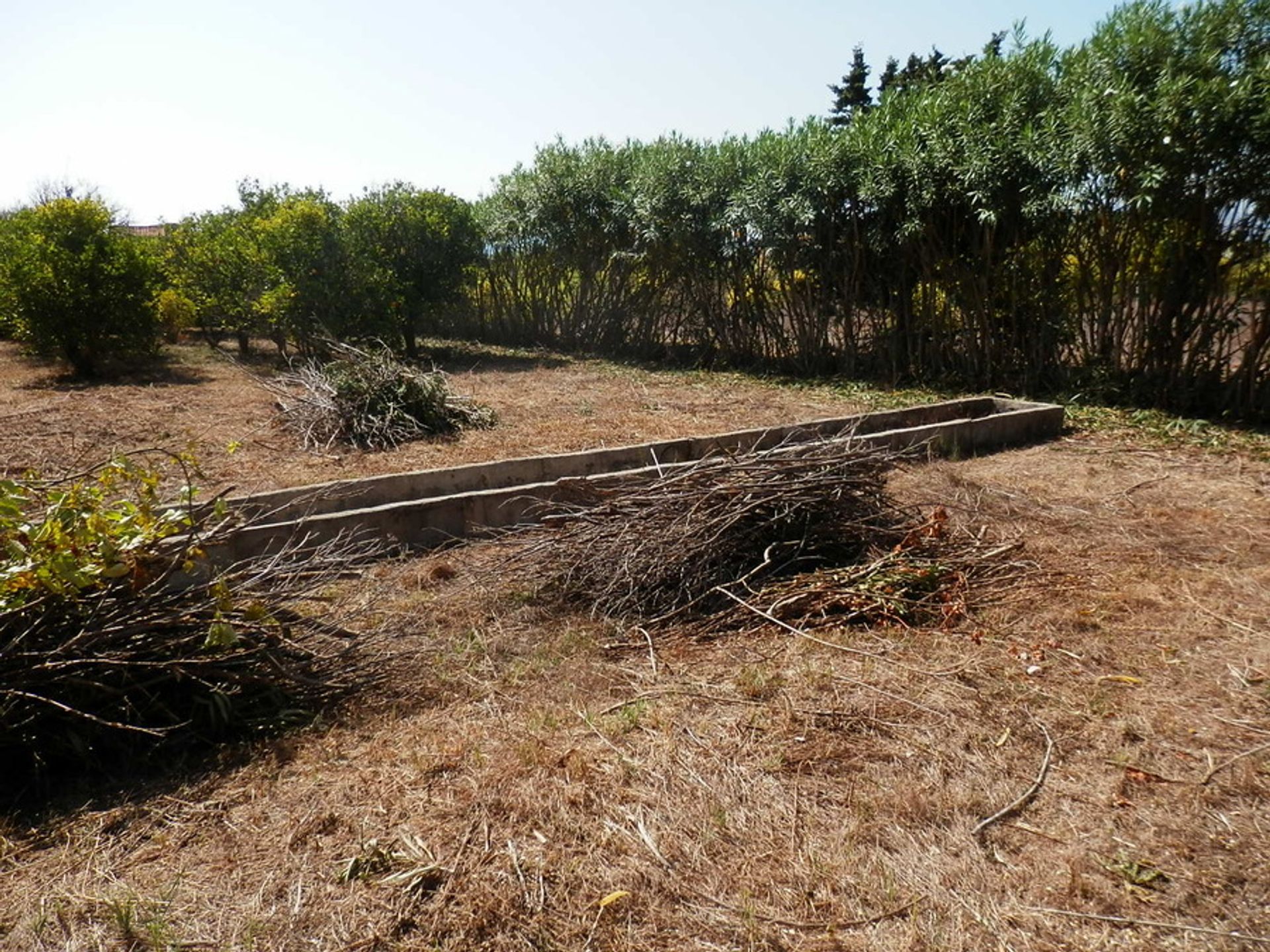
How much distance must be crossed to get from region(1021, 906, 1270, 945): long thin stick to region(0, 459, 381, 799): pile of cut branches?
240 centimetres

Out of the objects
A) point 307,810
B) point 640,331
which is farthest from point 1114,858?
point 640,331

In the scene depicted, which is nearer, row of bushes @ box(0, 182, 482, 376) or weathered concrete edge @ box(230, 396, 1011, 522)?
weathered concrete edge @ box(230, 396, 1011, 522)

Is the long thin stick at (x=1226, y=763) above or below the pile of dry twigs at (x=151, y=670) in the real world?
below

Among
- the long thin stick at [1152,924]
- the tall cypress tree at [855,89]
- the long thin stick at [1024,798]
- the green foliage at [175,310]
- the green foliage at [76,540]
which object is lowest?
the long thin stick at [1152,924]

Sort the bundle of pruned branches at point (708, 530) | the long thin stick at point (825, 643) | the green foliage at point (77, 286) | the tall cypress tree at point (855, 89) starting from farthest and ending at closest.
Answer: the tall cypress tree at point (855, 89) → the green foliage at point (77, 286) → the bundle of pruned branches at point (708, 530) → the long thin stick at point (825, 643)

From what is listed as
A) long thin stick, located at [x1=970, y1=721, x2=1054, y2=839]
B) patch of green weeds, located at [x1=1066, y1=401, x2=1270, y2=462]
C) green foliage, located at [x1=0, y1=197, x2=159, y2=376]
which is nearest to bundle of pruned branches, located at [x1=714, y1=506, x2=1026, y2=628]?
long thin stick, located at [x1=970, y1=721, x2=1054, y2=839]

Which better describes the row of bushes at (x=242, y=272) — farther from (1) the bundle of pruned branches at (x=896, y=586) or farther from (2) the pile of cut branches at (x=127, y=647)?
(1) the bundle of pruned branches at (x=896, y=586)

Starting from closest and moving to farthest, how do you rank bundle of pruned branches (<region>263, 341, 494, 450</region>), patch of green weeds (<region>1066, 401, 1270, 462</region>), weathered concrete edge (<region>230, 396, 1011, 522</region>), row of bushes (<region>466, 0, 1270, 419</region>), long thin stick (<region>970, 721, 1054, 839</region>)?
long thin stick (<region>970, 721, 1054, 839</region>)
weathered concrete edge (<region>230, 396, 1011, 522</region>)
patch of green weeds (<region>1066, 401, 1270, 462</region>)
row of bushes (<region>466, 0, 1270, 419</region>)
bundle of pruned branches (<region>263, 341, 494, 450</region>)

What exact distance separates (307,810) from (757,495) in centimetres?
257

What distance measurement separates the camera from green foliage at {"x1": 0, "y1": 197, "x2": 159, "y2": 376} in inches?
424

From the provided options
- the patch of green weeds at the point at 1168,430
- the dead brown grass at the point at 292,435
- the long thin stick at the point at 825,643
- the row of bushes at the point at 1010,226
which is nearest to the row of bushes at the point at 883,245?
the row of bushes at the point at 1010,226

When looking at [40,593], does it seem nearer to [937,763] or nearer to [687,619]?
[687,619]

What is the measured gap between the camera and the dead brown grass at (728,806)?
212cm

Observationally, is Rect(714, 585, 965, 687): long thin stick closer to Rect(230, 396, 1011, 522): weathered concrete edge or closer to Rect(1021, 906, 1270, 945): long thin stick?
Rect(1021, 906, 1270, 945): long thin stick
